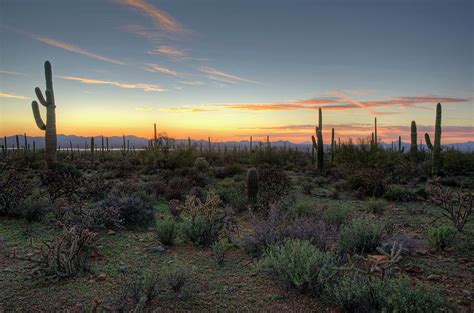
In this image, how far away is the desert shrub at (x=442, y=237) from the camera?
6.88m

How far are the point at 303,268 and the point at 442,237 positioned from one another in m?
3.42

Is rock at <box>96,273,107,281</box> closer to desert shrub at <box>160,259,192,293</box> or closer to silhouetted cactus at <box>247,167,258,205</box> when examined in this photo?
desert shrub at <box>160,259,192,293</box>

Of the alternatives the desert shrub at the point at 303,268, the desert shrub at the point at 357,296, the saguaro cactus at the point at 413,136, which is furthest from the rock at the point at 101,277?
the saguaro cactus at the point at 413,136

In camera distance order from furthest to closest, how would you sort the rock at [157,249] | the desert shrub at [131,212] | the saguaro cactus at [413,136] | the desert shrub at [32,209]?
1. the saguaro cactus at [413,136]
2. the desert shrub at [32,209]
3. the desert shrub at [131,212]
4. the rock at [157,249]

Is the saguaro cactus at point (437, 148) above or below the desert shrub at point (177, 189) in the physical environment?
above

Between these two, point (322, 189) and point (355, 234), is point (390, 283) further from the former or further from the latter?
point (322, 189)

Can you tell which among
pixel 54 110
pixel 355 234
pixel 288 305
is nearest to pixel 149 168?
pixel 54 110

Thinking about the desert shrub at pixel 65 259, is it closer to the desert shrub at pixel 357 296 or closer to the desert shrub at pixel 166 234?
the desert shrub at pixel 166 234

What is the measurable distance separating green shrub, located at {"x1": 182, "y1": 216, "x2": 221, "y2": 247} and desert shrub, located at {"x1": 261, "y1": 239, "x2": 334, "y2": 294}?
1.98 meters

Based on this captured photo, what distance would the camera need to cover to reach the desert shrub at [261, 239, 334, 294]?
4777 mm

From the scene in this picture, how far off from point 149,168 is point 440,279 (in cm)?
1863

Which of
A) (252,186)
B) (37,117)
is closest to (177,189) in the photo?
(252,186)

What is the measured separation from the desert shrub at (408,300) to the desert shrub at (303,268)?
731mm

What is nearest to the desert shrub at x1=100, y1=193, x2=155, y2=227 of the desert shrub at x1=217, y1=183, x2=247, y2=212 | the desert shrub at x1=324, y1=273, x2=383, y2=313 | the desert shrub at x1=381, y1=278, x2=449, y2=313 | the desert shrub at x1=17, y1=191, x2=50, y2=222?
the desert shrub at x1=17, y1=191, x2=50, y2=222
